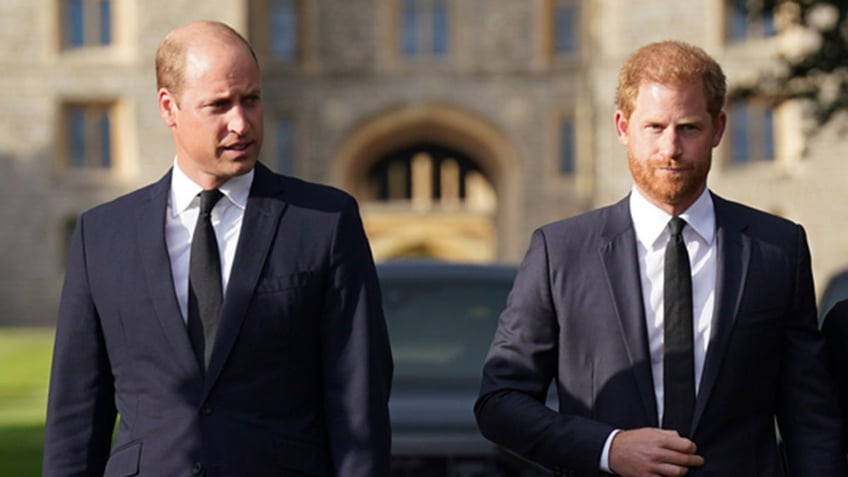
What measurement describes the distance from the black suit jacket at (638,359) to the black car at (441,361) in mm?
2057

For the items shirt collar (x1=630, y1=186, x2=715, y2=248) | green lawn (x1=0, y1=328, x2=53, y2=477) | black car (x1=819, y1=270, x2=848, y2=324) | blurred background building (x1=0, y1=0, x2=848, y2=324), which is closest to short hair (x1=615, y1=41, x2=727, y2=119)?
shirt collar (x1=630, y1=186, x2=715, y2=248)

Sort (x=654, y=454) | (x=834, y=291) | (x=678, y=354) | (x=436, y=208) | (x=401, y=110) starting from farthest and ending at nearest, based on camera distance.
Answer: (x=436, y=208), (x=401, y=110), (x=834, y=291), (x=678, y=354), (x=654, y=454)

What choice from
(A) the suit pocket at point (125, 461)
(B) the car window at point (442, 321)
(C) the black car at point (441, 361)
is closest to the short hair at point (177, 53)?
(A) the suit pocket at point (125, 461)

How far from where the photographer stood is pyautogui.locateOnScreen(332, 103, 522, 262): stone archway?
35875 mm

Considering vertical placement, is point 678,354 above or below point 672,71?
below

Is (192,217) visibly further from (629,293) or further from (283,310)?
(629,293)

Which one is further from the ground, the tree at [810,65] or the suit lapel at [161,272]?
the tree at [810,65]

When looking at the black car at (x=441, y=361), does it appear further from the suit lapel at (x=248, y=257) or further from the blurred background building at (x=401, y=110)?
the blurred background building at (x=401, y=110)

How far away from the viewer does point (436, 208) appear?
37.1 metres

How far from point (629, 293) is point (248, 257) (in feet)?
2.66

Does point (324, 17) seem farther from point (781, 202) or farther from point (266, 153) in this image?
point (781, 202)

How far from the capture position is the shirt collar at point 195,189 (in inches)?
139

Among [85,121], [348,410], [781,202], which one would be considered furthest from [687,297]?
[85,121]

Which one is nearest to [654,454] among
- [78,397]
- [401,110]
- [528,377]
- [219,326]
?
[528,377]
